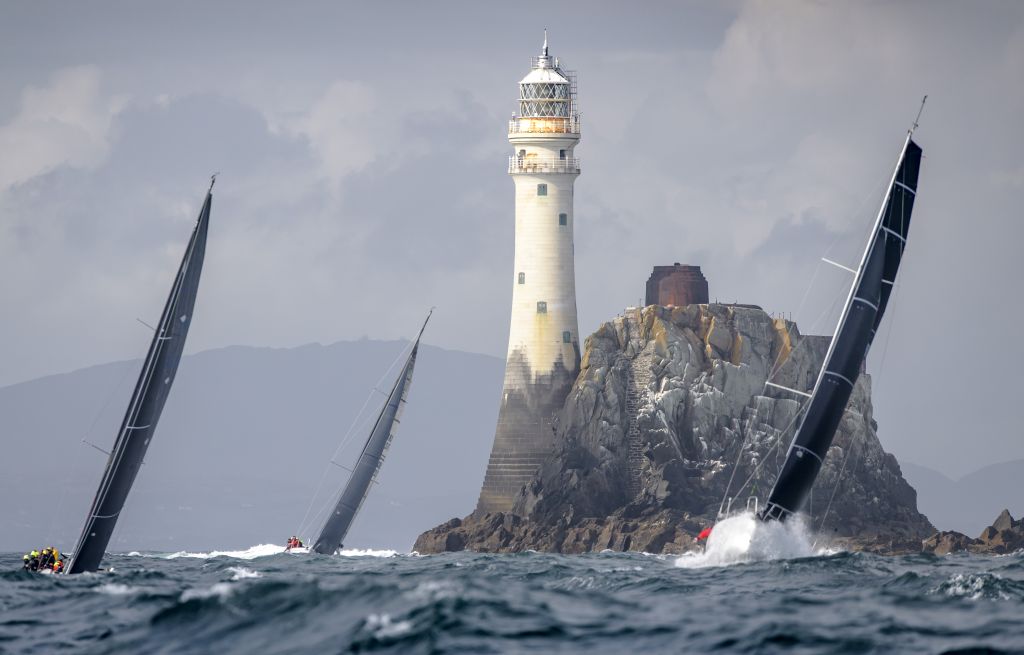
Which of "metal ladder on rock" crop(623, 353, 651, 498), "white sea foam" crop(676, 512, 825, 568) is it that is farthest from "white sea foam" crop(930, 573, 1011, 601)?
"metal ladder on rock" crop(623, 353, 651, 498)

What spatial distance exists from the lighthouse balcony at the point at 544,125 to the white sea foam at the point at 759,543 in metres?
40.3

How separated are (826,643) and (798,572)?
1580cm

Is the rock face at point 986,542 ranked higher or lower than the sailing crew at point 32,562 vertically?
higher

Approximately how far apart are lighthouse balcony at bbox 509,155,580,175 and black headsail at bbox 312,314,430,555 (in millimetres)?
14536

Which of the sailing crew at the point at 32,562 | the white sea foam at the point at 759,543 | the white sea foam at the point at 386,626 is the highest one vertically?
the white sea foam at the point at 759,543

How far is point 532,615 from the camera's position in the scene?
118 ft

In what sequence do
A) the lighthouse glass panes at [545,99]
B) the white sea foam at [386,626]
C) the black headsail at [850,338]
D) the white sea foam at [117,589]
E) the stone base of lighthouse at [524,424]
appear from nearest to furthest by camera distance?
1. the white sea foam at [386,626]
2. the white sea foam at [117,589]
3. the black headsail at [850,338]
4. the stone base of lighthouse at [524,424]
5. the lighthouse glass panes at [545,99]

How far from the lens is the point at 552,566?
54906 mm

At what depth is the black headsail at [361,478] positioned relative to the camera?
8050 cm

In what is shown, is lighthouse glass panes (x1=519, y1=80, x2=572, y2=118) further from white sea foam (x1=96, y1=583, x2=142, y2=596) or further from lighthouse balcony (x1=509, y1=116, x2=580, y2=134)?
white sea foam (x1=96, y1=583, x2=142, y2=596)

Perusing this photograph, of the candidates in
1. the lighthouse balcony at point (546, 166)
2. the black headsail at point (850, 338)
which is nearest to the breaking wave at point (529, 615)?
the black headsail at point (850, 338)

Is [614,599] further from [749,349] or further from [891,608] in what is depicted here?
[749,349]

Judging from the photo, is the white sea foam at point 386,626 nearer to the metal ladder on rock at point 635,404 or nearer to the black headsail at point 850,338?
the black headsail at point 850,338

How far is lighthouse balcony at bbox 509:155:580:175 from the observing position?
304 ft
